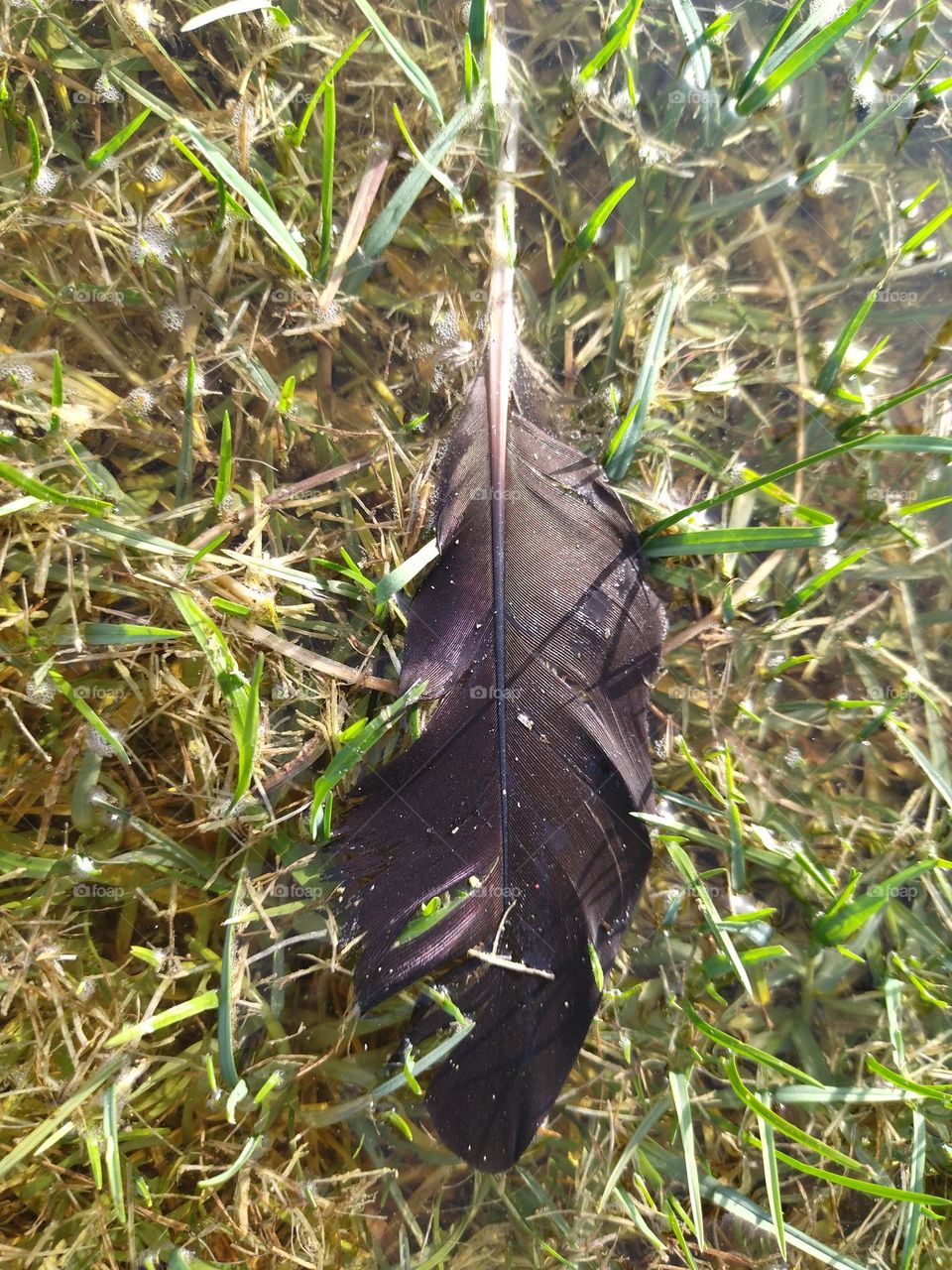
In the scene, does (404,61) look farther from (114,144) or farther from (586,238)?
(114,144)

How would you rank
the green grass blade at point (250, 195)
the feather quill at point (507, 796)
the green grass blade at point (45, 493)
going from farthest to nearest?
the green grass blade at point (250, 195), the feather quill at point (507, 796), the green grass blade at point (45, 493)

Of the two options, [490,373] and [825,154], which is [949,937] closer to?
[490,373]

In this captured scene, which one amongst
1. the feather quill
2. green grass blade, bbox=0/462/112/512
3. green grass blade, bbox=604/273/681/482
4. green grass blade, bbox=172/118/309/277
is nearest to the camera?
green grass blade, bbox=0/462/112/512

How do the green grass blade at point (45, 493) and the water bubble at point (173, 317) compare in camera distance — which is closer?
the green grass blade at point (45, 493)

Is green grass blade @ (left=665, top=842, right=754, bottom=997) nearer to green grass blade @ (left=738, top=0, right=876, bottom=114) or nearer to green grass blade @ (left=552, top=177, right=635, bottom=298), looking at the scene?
green grass blade @ (left=552, top=177, right=635, bottom=298)

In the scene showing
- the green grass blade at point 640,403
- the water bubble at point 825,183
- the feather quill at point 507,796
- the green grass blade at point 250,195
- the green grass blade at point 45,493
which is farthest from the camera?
the water bubble at point 825,183

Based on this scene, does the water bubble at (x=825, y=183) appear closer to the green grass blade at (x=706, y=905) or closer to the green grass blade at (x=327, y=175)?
the green grass blade at (x=327, y=175)

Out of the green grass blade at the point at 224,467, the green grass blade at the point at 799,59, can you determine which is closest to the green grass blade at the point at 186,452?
the green grass blade at the point at 224,467

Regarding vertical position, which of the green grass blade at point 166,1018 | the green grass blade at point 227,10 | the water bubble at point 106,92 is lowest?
the green grass blade at point 166,1018

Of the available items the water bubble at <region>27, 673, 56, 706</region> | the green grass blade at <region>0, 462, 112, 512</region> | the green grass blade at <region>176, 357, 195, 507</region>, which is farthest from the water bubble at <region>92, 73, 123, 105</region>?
the water bubble at <region>27, 673, 56, 706</region>
